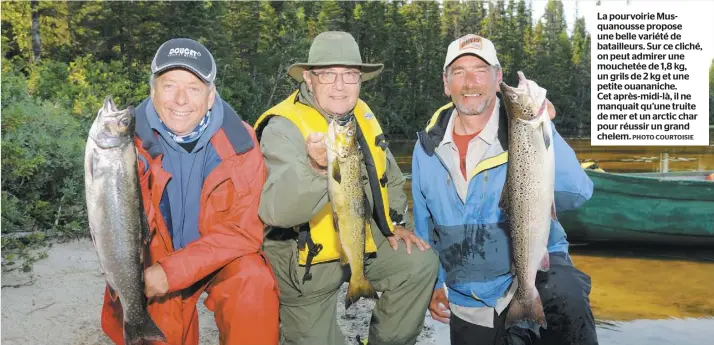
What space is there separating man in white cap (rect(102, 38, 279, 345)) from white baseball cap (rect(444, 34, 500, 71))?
5.22 feet

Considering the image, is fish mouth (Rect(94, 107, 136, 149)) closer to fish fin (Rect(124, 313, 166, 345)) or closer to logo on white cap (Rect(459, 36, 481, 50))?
fish fin (Rect(124, 313, 166, 345))

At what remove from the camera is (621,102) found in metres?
12.1

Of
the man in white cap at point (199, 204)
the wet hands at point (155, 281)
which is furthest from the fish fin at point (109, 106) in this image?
the wet hands at point (155, 281)

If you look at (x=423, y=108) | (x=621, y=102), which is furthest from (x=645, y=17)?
(x=423, y=108)

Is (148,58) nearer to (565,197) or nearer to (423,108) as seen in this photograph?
(423,108)

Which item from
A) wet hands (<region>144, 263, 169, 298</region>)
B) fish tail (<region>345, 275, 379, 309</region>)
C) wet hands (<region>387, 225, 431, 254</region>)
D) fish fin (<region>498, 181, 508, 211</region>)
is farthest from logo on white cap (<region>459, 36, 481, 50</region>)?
wet hands (<region>144, 263, 169, 298</region>)

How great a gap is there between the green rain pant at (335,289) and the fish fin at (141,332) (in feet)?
3.21

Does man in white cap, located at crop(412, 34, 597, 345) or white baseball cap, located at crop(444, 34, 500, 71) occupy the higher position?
white baseball cap, located at crop(444, 34, 500, 71)

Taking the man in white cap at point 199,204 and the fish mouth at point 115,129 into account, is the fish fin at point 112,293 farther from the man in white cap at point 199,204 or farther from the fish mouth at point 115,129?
the fish mouth at point 115,129

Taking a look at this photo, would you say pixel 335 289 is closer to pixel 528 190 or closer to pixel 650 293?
pixel 528 190

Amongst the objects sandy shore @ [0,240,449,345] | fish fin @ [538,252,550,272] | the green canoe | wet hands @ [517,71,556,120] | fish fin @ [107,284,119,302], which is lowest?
the green canoe

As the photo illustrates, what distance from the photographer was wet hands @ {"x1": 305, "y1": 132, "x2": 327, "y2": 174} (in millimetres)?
3033

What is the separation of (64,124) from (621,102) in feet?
33.6

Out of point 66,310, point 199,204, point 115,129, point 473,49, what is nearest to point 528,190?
point 473,49
